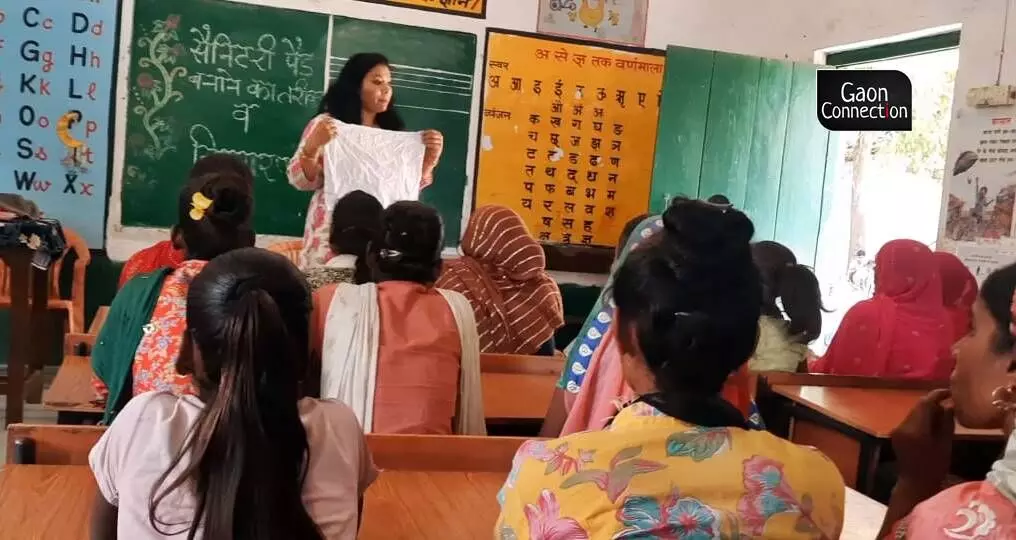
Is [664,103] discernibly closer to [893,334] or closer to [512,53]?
[512,53]

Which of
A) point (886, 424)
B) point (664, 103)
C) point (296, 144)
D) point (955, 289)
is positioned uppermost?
point (664, 103)

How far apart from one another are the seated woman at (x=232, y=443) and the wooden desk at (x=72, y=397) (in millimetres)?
1087

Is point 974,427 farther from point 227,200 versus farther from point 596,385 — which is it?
point 227,200

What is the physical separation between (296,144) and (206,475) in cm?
398

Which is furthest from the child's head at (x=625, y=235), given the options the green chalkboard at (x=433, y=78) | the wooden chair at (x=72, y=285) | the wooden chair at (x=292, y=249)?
the wooden chair at (x=72, y=285)

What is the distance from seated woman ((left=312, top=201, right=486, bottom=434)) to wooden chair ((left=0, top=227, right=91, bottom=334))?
2904 mm

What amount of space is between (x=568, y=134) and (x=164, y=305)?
144 inches

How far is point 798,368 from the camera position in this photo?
3.11m

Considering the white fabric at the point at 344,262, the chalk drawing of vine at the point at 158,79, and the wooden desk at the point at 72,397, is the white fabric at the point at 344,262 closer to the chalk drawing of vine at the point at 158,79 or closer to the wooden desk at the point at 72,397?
the wooden desk at the point at 72,397

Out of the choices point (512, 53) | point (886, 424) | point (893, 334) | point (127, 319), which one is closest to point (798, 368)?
point (893, 334)

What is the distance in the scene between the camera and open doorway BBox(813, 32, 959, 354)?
4594 mm

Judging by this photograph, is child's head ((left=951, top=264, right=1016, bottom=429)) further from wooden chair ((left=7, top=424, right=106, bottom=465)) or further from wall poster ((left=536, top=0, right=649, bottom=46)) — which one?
wall poster ((left=536, top=0, right=649, bottom=46))

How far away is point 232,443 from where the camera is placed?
117 cm

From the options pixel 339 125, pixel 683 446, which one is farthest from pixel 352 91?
pixel 683 446
